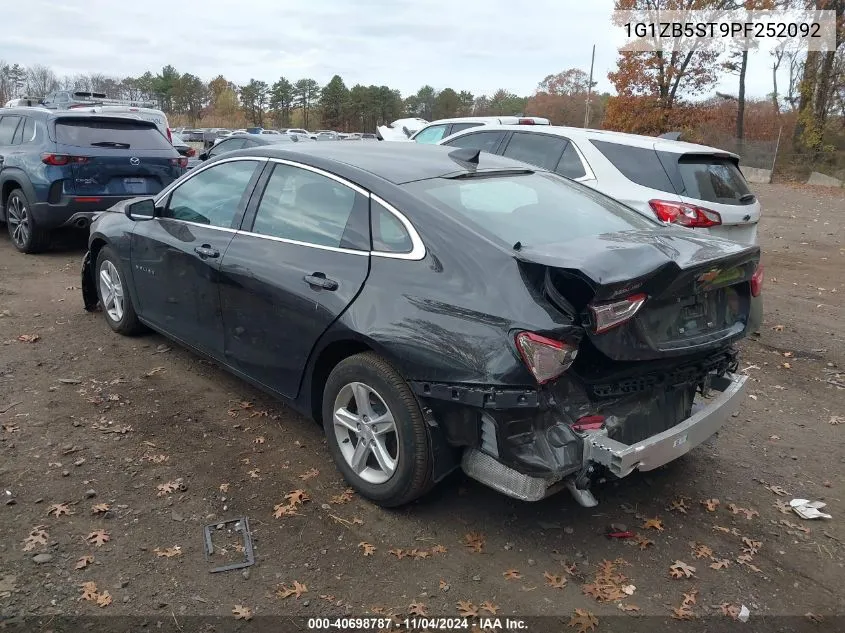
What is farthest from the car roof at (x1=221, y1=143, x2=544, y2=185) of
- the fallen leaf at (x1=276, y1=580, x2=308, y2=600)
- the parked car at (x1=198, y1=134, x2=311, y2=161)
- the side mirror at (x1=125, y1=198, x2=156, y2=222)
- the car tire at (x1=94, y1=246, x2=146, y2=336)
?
the parked car at (x1=198, y1=134, x2=311, y2=161)

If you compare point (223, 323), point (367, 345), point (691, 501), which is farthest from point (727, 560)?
point (223, 323)

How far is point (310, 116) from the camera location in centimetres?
8331

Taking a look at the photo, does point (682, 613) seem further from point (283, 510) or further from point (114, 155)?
point (114, 155)

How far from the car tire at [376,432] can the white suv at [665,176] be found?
141 inches

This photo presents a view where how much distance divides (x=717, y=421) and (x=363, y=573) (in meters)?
1.86

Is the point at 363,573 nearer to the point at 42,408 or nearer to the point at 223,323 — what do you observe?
the point at 223,323

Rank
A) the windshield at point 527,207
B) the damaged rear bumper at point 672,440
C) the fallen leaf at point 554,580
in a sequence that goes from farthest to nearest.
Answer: the windshield at point 527,207 < the fallen leaf at point 554,580 < the damaged rear bumper at point 672,440

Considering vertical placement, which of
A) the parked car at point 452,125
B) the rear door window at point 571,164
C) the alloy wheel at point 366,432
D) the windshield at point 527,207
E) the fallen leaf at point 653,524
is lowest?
the fallen leaf at point 653,524

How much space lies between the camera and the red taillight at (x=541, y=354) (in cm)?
272

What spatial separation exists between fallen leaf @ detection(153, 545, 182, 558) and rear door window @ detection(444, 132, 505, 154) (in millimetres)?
5711

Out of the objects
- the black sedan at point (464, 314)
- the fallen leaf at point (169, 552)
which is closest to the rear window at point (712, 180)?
the black sedan at point (464, 314)

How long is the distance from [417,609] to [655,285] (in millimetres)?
1673

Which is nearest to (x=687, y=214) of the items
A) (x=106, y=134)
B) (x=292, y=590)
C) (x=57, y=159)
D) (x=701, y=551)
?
(x=701, y=551)

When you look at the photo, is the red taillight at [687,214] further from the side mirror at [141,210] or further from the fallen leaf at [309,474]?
the side mirror at [141,210]
